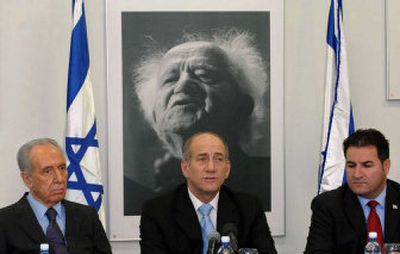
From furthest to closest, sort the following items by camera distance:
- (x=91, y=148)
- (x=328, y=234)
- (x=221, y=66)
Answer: (x=221, y=66) → (x=91, y=148) → (x=328, y=234)

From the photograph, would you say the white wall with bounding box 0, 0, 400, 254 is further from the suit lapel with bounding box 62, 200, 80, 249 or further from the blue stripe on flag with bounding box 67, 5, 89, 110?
the suit lapel with bounding box 62, 200, 80, 249

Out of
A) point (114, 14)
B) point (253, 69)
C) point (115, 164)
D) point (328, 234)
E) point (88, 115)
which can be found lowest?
point (328, 234)

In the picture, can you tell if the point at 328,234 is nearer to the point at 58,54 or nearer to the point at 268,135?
the point at 268,135

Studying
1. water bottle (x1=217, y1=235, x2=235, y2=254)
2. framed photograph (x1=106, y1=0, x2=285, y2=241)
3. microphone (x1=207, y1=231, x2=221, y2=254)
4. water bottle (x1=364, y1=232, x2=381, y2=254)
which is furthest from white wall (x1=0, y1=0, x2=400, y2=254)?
water bottle (x1=217, y1=235, x2=235, y2=254)

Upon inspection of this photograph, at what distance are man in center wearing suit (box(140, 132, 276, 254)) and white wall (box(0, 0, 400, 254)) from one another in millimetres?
1142

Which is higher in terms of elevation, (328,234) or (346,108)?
(346,108)

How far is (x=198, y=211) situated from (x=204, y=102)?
3.91 ft

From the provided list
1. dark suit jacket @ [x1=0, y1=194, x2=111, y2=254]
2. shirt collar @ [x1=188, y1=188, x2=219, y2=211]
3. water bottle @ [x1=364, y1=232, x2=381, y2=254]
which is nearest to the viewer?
water bottle @ [x1=364, y1=232, x2=381, y2=254]

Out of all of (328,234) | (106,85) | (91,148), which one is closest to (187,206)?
(328,234)

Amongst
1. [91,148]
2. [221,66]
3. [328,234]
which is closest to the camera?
[328,234]

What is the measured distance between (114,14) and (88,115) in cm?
71

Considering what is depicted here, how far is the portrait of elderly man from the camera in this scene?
448 centimetres

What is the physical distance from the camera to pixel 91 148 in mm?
4230

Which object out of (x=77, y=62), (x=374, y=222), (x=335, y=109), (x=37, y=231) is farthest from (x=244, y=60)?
(x=37, y=231)
